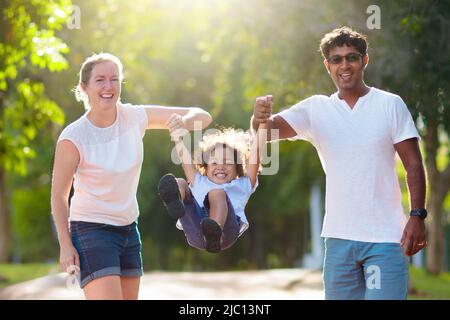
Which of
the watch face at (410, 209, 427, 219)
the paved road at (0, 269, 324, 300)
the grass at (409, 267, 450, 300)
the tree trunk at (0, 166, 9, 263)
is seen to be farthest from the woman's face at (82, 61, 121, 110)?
the tree trunk at (0, 166, 9, 263)

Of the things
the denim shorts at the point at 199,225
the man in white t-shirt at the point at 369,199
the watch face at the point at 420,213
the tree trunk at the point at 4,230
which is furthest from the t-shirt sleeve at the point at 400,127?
the tree trunk at the point at 4,230

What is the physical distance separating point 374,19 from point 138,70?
30.7 ft

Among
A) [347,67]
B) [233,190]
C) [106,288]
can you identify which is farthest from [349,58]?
[106,288]

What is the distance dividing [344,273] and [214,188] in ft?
4.42

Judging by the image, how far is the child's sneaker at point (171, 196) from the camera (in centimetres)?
632

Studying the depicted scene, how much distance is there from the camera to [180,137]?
247 inches

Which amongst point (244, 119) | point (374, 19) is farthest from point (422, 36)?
point (244, 119)

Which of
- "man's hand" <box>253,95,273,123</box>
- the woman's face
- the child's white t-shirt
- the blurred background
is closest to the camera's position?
the woman's face

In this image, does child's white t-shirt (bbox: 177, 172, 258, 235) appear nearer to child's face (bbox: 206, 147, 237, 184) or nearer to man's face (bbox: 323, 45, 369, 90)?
child's face (bbox: 206, 147, 237, 184)

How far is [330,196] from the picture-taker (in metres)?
5.83

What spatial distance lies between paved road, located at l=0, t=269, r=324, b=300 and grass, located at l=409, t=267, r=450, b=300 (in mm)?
1477

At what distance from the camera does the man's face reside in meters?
5.91

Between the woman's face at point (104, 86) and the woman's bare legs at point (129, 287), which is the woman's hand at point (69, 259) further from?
the woman's face at point (104, 86)
